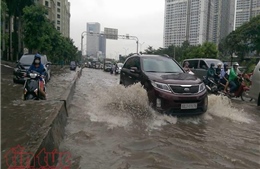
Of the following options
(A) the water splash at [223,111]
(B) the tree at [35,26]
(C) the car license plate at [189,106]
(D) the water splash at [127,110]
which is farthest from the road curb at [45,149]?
(B) the tree at [35,26]

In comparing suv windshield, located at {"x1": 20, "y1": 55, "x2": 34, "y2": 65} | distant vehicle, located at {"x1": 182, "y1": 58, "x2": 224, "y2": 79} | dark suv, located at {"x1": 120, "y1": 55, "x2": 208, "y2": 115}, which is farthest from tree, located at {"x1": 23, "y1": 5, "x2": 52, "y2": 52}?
dark suv, located at {"x1": 120, "y1": 55, "x2": 208, "y2": 115}

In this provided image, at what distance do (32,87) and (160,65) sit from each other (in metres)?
3.43

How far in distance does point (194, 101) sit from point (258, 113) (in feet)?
10.7

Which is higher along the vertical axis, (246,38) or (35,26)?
(246,38)

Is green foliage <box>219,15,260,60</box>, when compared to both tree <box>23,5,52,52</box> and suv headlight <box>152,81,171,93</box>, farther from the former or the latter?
suv headlight <box>152,81,171,93</box>

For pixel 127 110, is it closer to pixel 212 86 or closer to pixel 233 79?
pixel 233 79

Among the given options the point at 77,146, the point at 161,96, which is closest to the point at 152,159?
the point at 77,146

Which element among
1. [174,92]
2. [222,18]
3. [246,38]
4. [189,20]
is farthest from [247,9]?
[174,92]

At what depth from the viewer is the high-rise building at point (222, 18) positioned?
2430 inches

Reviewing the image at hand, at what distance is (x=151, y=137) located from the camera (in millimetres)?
4664

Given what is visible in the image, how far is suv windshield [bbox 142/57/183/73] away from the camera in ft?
22.4

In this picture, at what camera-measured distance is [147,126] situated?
5.36m

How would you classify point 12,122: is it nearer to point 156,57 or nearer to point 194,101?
point 194,101

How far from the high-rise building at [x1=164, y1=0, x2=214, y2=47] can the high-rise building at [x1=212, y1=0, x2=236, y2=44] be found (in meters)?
2.69
